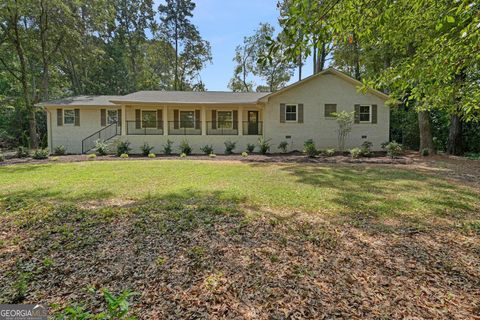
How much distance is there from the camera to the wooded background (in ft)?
12.4

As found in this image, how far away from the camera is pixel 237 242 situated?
3.57 m

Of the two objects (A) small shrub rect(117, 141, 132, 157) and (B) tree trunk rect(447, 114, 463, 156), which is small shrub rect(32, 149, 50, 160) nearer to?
(A) small shrub rect(117, 141, 132, 157)

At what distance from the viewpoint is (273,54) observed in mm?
2691

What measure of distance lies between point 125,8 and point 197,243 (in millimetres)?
35217

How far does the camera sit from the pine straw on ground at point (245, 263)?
237cm

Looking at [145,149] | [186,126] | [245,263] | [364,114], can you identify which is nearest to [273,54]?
[245,263]

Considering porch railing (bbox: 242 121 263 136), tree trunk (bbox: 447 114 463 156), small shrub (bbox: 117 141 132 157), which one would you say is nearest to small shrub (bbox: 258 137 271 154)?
porch railing (bbox: 242 121 263 136)

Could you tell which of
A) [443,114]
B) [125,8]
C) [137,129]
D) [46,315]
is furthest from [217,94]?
[125,8]

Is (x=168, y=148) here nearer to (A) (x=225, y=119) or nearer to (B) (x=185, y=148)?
(B) (x=185, y=148)

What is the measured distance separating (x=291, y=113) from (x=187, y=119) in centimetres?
738

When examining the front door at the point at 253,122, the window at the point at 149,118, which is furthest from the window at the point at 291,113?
the window at the point at 149,118

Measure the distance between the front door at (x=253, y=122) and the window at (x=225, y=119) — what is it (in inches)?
52.5

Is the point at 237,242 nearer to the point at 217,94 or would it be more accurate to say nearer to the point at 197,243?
the point at 197,243

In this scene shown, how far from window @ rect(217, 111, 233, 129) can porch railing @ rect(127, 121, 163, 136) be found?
401 centimetres
